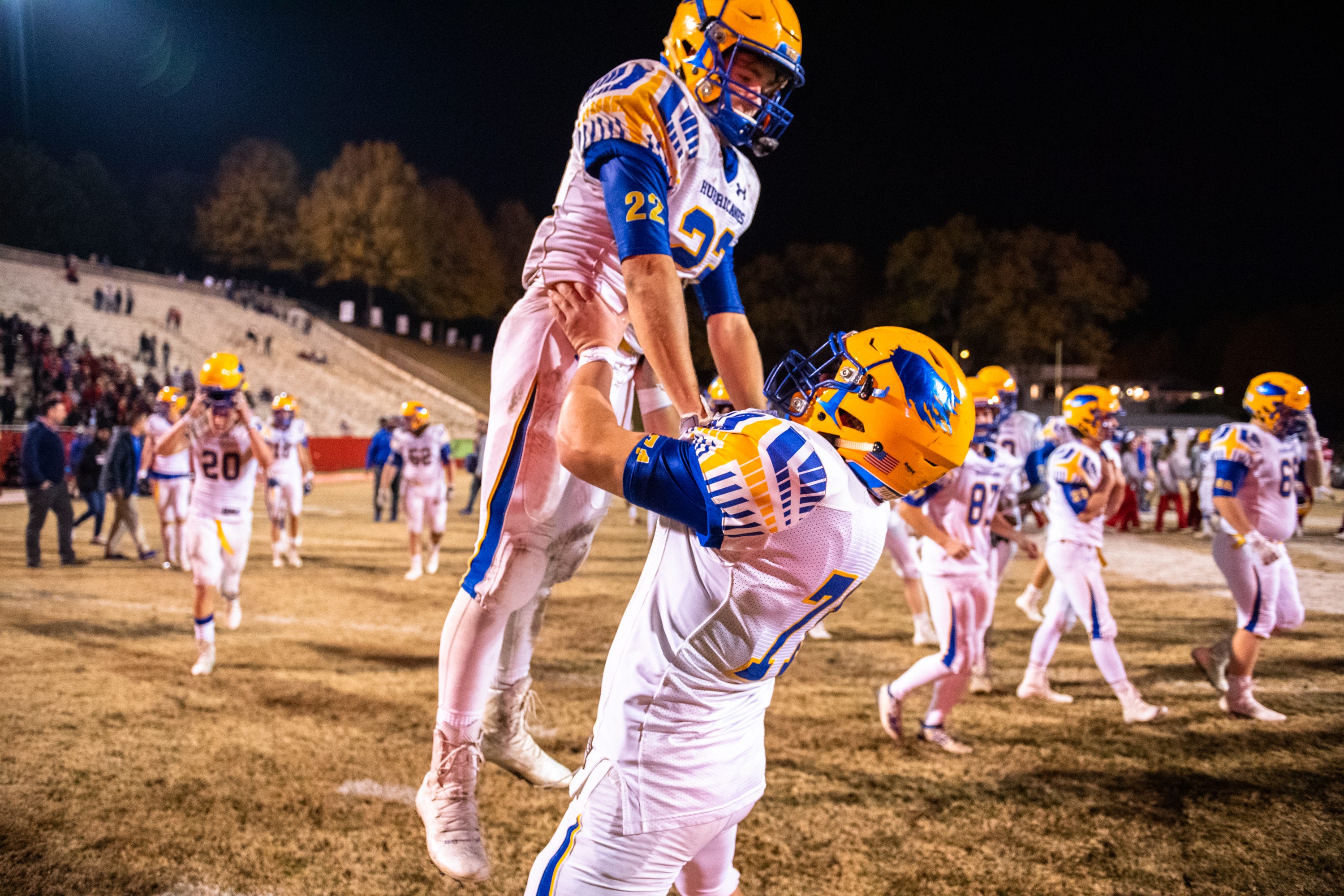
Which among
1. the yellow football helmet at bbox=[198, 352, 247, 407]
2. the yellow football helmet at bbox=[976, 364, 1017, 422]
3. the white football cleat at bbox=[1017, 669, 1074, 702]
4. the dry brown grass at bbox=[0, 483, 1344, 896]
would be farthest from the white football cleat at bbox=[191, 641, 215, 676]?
the yellow football helmet at bbox=[976, 364, 1017, 422]

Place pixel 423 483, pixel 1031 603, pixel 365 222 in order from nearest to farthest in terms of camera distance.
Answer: pixel 1031 603
pixel 423 483
pixel 365 222

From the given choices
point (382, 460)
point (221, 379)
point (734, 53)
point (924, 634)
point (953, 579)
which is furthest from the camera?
point (382, 460)

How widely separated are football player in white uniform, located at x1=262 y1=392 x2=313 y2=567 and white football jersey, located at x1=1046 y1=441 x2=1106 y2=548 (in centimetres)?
1154

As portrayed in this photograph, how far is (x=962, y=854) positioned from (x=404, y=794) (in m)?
3.16

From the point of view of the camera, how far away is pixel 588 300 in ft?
8.88

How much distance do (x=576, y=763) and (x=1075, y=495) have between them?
5193 mm

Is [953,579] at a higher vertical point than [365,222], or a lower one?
lower

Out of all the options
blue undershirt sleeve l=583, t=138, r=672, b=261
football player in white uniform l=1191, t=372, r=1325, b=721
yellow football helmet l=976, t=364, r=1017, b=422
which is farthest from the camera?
yellow football helmet l=976, t=364, r=1017, b=422

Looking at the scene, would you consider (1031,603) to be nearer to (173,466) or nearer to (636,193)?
(636,193)

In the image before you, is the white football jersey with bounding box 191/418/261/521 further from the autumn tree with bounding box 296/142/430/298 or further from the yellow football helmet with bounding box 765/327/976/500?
the autumn tree with bounding box 296/142/430/298

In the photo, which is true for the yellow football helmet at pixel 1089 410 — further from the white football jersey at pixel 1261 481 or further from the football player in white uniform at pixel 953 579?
the football player in white uniform at pixel 953 579

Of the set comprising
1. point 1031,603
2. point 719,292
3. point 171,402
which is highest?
point 719,292

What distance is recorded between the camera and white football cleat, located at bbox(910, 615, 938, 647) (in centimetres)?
936

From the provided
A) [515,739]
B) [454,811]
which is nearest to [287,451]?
[515,739]
